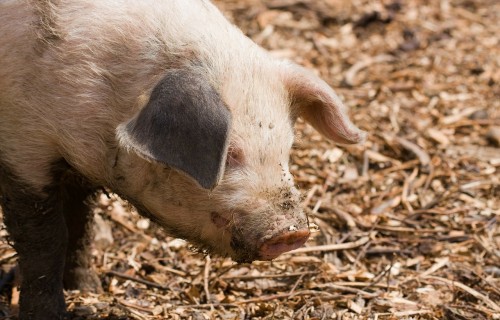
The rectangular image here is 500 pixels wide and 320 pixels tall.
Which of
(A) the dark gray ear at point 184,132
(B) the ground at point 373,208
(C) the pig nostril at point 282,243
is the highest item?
(A) the dark gray ear at point 184,132

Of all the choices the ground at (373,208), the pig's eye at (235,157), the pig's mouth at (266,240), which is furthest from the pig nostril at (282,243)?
the ground at (373,208)

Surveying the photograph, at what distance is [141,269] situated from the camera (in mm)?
5105

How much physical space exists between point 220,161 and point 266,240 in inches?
16.8

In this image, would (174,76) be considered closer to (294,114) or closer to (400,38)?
(294,114)

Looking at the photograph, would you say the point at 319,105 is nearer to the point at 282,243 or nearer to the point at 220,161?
the point at 282,243

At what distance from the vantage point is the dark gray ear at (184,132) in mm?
3428

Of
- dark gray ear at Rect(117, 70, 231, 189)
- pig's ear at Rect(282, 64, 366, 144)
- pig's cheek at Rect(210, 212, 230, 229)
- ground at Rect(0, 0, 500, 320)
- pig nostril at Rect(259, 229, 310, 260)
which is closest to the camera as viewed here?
dark gray ear at Rect(117, 70, 231, 189)

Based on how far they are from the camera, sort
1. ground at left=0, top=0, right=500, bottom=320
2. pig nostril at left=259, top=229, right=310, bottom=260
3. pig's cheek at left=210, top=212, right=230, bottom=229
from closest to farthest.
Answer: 1. pig nostril at left=259, top=229, right=310, bottom=260
2. pig's cheek at left=210, top=212, right=230, bottom=229
3. ground at left=0, top=0, right=500, bottom=320

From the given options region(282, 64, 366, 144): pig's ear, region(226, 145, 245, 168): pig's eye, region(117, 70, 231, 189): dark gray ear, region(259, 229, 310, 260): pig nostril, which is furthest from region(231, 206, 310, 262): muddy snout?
region(282, 64, 366, 144): pig's ear

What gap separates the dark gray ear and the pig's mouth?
371 millimetres

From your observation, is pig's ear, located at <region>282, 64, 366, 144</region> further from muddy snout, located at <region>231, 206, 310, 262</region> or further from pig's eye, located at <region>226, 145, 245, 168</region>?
muddy snout, located at <region>231, 206, 310, 262</region>

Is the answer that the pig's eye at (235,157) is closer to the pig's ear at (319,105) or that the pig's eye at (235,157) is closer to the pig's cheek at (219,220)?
the pig's cheek at (219,220)

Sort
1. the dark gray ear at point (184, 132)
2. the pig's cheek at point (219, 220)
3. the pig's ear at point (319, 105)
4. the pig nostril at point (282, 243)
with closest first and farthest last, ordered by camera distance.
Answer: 1. the dark gray ear at point (184, 132)
2. the pig nostril at point (282, 243)
3. the pig's cheek at point (219, 220)
4. the pig's ear at point (319, 105)

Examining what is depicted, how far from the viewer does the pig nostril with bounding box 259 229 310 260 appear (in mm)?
3637
